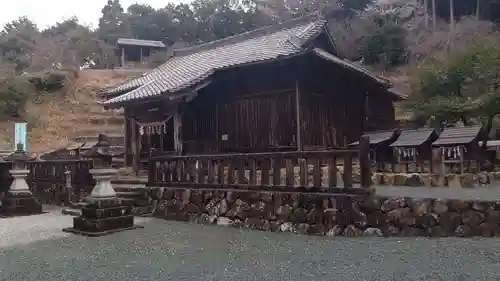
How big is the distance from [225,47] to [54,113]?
19.8 meters

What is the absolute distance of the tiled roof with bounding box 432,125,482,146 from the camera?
1147cm

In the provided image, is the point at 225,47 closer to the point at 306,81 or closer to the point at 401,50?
the point at 306,81

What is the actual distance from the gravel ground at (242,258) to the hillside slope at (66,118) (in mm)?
21488

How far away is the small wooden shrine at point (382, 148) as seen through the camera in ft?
42.7

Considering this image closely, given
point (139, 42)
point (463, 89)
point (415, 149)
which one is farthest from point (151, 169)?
point (139, 42)

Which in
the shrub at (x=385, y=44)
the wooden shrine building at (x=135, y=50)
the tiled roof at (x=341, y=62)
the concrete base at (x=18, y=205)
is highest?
the wooden shrine building at (x=135, y=50)

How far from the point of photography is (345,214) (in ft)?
23.5

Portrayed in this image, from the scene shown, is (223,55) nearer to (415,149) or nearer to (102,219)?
(415,149)

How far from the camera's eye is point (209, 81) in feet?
41.6

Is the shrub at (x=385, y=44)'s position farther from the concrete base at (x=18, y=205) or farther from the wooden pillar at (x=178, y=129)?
the concrete base at (x=18, y=205)

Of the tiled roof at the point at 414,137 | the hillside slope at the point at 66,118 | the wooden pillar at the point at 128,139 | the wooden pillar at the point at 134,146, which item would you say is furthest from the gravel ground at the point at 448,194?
the hillside slope at the point at 66,118

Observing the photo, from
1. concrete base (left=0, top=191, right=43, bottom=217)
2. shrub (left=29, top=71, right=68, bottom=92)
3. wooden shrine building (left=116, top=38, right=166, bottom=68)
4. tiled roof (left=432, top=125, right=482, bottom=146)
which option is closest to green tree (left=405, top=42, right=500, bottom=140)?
tiled roof (left=432, top=125, right=482, bottom=146)

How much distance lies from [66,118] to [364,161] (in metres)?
28.8

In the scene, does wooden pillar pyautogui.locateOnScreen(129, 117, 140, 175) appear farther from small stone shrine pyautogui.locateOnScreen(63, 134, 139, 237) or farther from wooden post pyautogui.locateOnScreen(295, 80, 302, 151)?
wooden post pyautogui.locateOnScreen(295, 80, 302, 151)
